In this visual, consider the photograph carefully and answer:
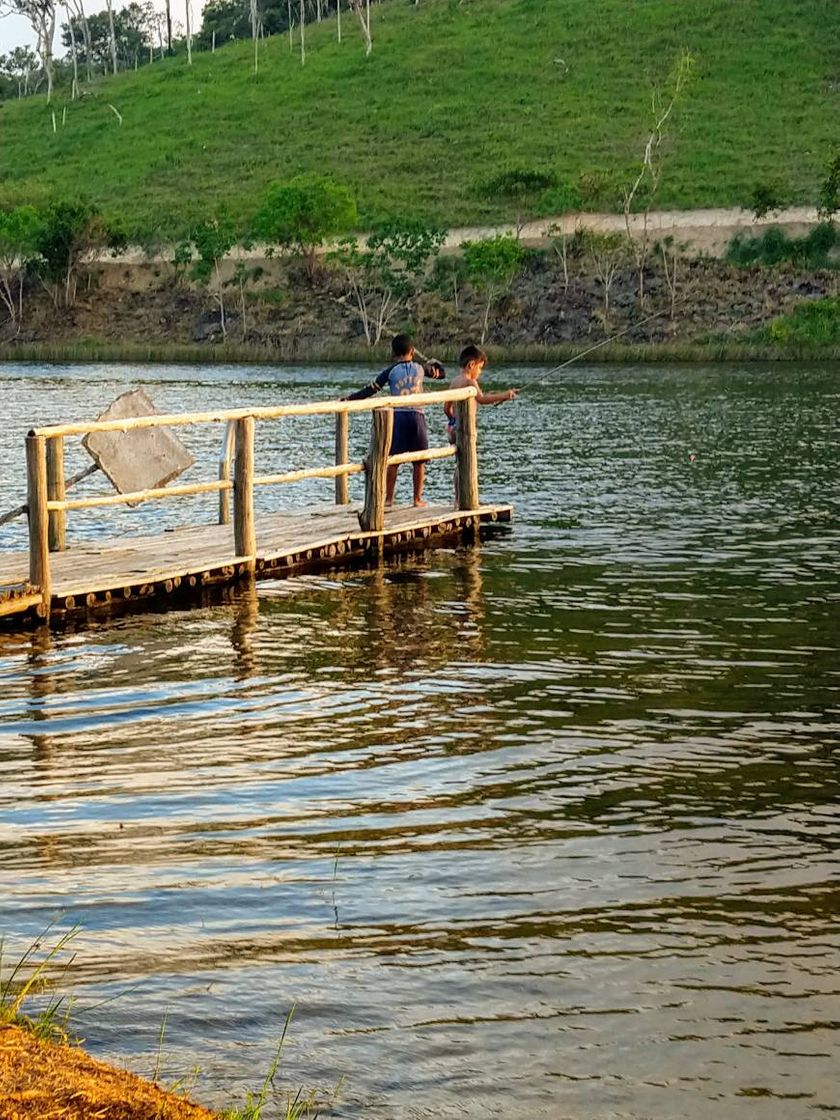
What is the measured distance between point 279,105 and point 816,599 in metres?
97.3

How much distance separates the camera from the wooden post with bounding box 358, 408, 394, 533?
716 inches

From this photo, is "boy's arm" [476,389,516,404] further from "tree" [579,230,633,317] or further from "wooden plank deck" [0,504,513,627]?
"tree" [579,230,633,317]

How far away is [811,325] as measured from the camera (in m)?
64.1

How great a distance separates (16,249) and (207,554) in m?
70.0

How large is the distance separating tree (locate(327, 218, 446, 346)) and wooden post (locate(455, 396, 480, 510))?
51.2 meters

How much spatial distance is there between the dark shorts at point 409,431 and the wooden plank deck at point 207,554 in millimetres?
784

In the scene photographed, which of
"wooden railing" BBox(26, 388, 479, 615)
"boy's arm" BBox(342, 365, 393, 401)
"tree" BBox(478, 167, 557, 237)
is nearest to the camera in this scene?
"wooden railing" BBox(26, 388, 479, 615)

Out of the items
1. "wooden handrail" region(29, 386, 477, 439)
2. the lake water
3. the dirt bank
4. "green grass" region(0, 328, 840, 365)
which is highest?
"green grass" region(0, 328, 840, 365)

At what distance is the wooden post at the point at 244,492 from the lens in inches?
638

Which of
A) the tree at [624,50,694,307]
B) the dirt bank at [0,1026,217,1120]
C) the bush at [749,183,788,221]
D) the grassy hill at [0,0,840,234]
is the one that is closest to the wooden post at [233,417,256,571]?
the dirt bank at [0,1026,217,1120]

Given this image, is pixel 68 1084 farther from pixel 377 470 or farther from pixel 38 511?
pixel 377 470

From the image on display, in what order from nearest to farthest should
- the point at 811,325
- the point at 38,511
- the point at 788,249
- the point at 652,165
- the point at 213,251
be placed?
the point at 38,511 → the point at 811,325 → the point at 788,249 → the point at 213,251 → the point at 652,165

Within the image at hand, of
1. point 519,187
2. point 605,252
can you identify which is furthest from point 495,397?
point 519,187

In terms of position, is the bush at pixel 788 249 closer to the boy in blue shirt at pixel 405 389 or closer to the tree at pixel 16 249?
the tree at pixel 16 249
